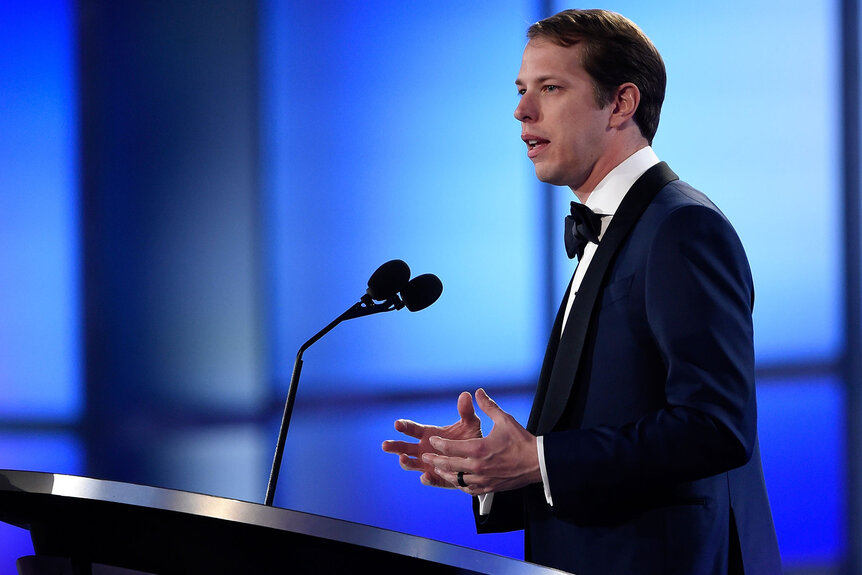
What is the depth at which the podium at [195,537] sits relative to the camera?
26.3 inches

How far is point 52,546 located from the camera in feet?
2.67

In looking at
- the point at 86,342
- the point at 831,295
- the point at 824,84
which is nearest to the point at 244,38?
the point at 86,342

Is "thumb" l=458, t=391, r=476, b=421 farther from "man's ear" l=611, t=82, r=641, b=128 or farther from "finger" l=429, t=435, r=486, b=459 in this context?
"man's ear" l=611, t=82, r=641, b=128

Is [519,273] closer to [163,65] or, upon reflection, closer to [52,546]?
[163,65]

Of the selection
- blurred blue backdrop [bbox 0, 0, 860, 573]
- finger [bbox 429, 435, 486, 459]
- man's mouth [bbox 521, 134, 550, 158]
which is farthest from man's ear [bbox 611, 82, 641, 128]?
blurred blue backdrop [bbox 0, 0, 860, 573]

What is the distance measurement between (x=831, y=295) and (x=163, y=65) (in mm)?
2587

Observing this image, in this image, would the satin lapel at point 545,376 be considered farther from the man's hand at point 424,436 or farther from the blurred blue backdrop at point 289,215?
the blurred blue backdrop at point 289,215

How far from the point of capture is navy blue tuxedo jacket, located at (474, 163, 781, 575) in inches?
46.4

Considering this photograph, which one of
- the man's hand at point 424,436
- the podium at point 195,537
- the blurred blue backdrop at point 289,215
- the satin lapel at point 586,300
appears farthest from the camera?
the blurred blue backdrop at point 289,215

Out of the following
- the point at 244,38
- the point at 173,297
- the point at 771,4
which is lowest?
the point at 173,297

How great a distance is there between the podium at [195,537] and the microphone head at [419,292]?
0.85 meters

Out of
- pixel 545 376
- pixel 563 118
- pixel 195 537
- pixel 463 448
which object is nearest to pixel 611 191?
pixel 563 118

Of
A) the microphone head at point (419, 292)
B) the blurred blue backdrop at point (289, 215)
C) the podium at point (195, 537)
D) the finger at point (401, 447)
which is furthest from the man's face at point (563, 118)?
the blurred blue backdrop at point (289, 215)

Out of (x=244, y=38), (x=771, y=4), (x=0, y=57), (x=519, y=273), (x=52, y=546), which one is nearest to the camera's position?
(x=52, y=546)
